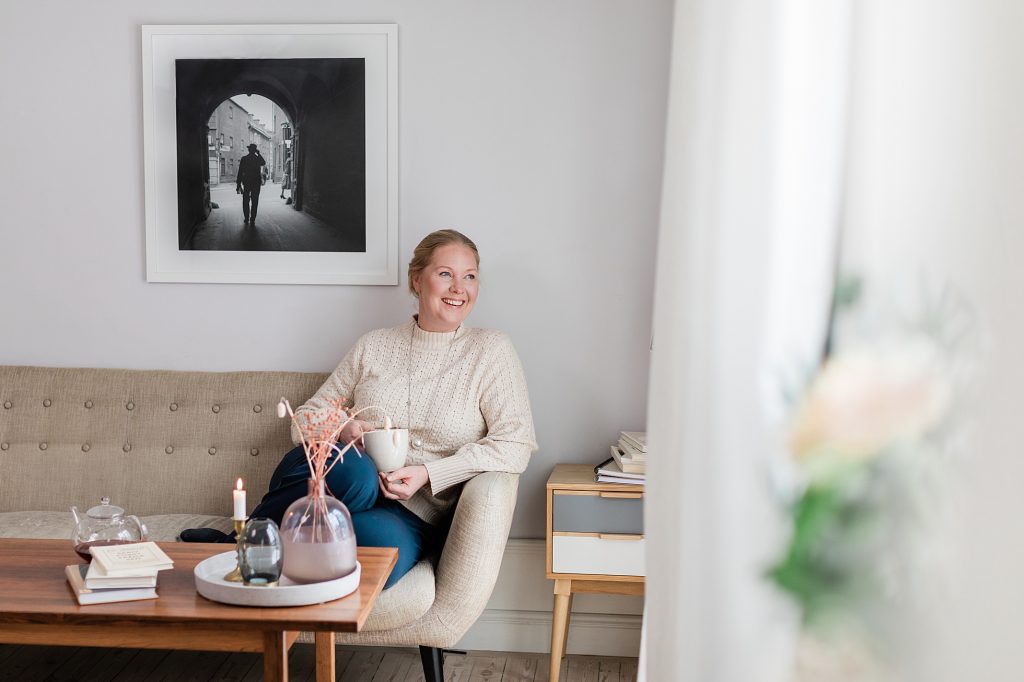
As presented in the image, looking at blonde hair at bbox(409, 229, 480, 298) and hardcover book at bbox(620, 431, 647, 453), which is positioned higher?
blonde hair at bbox(409, 229, 480, 298)

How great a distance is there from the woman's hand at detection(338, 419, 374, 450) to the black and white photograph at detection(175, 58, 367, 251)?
72 cm

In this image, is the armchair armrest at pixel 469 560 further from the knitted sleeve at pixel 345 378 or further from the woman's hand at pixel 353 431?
the knitted sleeve at pixel 345 378

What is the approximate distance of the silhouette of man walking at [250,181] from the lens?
9.79ft

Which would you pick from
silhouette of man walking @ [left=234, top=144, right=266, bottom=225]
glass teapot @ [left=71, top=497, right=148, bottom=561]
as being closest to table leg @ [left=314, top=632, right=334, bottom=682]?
glass teapot @ [left=71, top=497, right=148, bottom=561]

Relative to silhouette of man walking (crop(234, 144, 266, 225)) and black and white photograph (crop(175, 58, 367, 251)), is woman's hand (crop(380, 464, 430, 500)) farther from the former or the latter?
silhouette of man walking (crop(234, 144, 266, 225))

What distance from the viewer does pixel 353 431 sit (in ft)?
7.95

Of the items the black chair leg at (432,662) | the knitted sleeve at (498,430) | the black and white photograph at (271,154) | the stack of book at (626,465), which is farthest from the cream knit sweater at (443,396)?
the black and white photograph at (271,154)

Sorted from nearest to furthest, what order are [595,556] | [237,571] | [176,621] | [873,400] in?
[873,400], [176,621], [237,571], [595,556]

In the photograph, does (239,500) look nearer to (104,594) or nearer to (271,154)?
(104,594)

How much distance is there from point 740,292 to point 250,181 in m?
2.86

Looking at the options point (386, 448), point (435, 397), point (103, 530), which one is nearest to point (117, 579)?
point (103, 530)

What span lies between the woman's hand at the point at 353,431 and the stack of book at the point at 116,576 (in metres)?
0.70

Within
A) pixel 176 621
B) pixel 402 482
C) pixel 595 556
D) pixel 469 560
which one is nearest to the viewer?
pixel 176 621

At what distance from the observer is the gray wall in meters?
2.88
